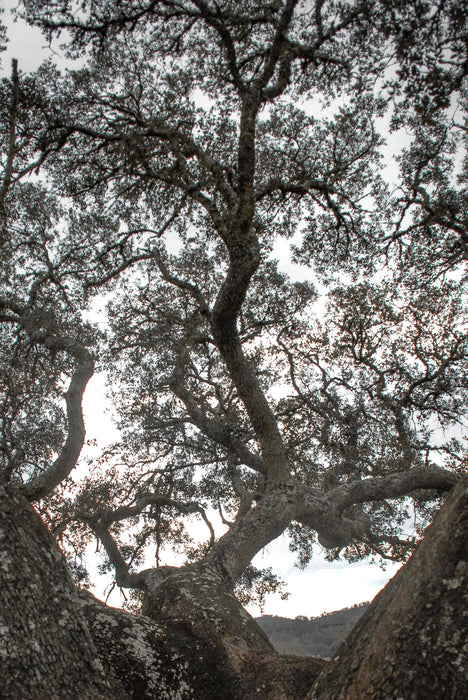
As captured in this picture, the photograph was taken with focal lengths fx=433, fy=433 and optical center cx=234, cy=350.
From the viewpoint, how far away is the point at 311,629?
137ft

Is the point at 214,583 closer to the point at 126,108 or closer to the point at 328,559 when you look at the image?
the point at 126,108

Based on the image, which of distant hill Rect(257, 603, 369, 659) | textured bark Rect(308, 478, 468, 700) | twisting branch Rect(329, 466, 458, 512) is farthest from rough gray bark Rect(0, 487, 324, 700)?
distant hill Rect(257, 603, 369, 659)

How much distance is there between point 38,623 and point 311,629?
47083 millimetres

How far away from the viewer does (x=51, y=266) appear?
11.1m

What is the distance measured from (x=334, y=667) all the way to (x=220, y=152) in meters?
8.47

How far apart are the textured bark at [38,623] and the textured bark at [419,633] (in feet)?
5.38

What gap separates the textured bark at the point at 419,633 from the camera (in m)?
2.54

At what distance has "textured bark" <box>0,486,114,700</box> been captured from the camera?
2572 mm

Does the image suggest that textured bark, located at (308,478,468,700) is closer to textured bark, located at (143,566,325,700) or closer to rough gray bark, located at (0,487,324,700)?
textured bark, located at (143,566,325,700)

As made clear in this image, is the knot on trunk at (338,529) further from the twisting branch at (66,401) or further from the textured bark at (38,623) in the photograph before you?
the textured bark at (38,623)

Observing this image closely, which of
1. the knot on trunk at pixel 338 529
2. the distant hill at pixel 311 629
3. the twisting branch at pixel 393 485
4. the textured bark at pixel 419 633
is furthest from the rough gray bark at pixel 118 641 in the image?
the distant hill at pixel 311 629

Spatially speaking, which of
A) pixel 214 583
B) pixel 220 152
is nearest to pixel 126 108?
pixel 220 152

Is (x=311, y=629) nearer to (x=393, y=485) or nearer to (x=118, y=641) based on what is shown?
(x=393, y=485)

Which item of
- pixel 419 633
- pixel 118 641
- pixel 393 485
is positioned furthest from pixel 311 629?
pixel 419 633
